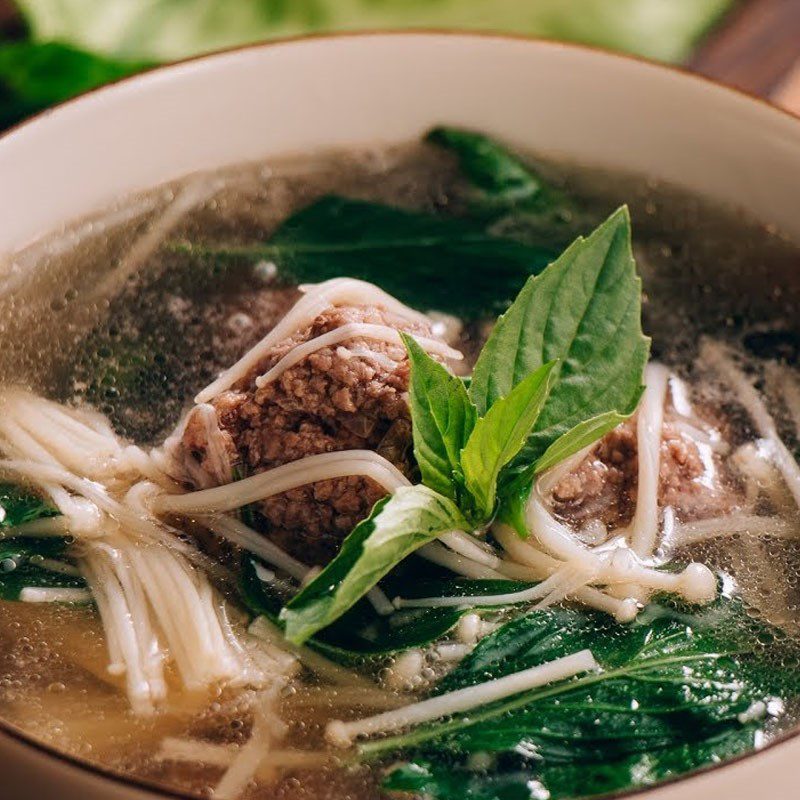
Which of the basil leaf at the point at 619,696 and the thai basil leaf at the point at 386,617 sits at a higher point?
the thai basil leaf at the point at 386,617

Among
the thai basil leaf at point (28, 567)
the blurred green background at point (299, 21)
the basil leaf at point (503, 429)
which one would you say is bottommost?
the basil leaf at point (503, 429)

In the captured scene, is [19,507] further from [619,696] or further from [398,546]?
[619,696]

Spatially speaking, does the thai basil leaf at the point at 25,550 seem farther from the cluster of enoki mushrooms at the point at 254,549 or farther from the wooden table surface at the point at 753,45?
the wooden table surface at the point at 753,45

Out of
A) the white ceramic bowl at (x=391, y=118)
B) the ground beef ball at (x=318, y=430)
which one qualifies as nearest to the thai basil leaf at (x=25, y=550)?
the ground beef ball at (x=318, y=430)

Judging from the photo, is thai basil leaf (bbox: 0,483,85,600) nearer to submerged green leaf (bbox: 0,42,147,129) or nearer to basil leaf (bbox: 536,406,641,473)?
basil leaf (bbox: 536,406,641,473)

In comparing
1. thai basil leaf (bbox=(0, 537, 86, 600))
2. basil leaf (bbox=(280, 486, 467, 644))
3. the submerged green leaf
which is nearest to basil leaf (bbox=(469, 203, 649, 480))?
basil leaf (bbox=(280, 486, 467, 644))

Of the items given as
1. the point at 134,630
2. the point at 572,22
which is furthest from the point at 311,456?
the point at 572,22
